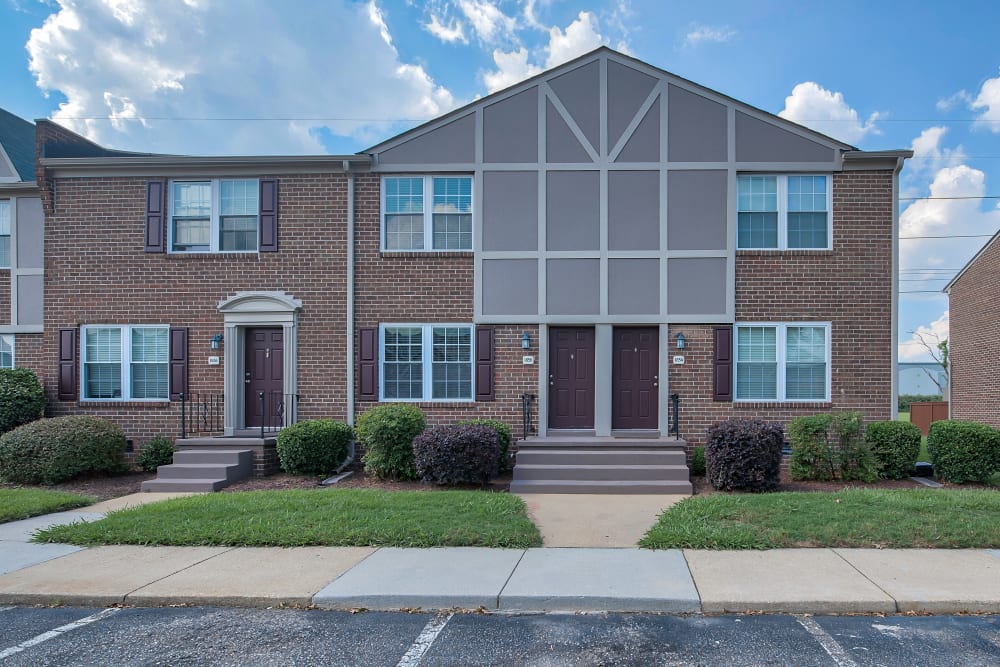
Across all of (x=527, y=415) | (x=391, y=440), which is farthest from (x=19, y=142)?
(x=527, y=415)

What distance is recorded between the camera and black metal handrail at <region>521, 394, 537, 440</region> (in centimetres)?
1159

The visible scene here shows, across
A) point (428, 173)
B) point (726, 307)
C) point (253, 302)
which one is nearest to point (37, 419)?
point (253, 302)

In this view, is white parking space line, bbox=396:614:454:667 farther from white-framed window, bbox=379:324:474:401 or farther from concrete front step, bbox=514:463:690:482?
white-framed window, bbox=379:324:474:401

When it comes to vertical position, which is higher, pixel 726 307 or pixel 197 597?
pixel 726 307

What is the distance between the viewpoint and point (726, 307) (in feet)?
38.3

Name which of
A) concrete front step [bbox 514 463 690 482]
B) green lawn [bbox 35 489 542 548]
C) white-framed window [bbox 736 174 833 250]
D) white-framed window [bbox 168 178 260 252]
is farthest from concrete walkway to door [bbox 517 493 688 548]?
white-framed window [bbox 168 178 260 252]

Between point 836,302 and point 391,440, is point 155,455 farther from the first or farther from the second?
point 836,302

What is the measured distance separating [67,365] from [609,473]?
403 inches

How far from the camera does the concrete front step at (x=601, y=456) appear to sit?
10633 millimetres

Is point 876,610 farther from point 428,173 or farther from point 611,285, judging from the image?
point 428,173

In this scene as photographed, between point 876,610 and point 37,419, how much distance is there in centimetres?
1339

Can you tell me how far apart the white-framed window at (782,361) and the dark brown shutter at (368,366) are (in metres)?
6.58

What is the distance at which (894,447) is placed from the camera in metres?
10.5

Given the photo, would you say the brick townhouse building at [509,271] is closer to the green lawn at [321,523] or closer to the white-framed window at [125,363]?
the white-framed window at [125,363]
